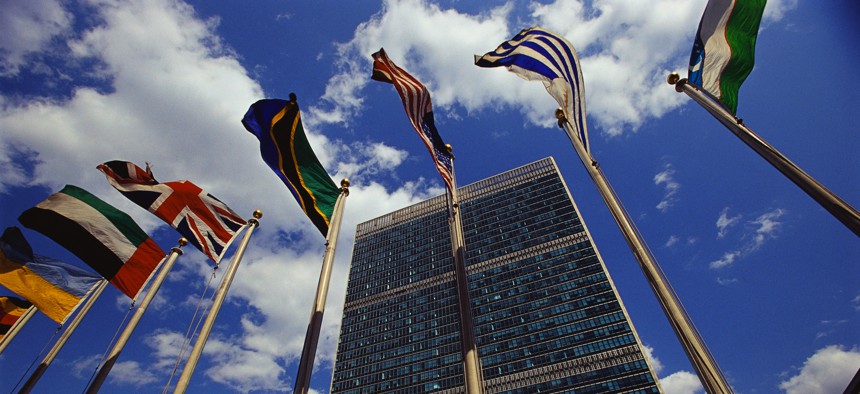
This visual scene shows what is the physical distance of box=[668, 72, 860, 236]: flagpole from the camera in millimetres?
9047

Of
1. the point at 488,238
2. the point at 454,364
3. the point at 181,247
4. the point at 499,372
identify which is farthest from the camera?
the point at 488,238

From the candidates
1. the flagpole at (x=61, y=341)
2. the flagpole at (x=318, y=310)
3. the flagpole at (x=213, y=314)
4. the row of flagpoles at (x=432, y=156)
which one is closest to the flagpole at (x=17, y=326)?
the row of flagpoles at (x=432, y=156)

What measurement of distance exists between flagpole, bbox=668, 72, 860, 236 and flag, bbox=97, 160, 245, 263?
17715 millimetres

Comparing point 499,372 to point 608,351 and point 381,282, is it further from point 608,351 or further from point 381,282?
point 381,282

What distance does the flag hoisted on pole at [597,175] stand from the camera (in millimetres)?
8328

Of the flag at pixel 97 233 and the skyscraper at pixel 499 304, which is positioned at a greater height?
the skyscraper at pixel 499 304

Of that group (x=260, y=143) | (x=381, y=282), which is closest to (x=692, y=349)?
(x=260, y=143)

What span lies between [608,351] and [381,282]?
2541 inches

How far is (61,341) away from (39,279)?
104 inches

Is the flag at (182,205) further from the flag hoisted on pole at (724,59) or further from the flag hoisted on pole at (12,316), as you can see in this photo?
the flag hoisted on pole at (724,59)

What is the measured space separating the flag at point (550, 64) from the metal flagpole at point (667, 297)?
6.84 feet

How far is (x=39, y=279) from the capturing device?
16031 mm

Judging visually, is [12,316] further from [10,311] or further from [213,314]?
[213,314]

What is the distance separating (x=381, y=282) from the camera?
121 meters
